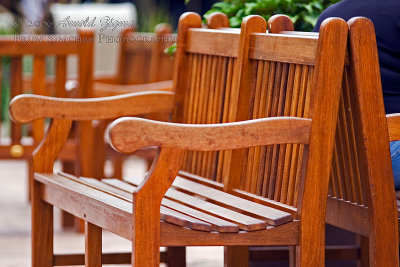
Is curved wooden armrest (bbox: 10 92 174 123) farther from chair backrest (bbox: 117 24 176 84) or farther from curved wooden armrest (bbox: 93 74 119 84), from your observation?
curved wooden armrest (bbox: 93 74 119 84)

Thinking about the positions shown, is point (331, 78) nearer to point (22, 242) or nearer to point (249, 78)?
point (249, 78)

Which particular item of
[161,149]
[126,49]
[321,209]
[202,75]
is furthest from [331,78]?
[126,49]

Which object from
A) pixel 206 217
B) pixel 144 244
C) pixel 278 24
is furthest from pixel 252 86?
pixel 144 244

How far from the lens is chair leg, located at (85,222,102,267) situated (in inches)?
97.3

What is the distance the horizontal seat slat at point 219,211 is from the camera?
2.15 meters

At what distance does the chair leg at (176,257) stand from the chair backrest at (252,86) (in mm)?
355

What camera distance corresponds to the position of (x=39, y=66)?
445 centimetres

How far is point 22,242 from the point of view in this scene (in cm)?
434

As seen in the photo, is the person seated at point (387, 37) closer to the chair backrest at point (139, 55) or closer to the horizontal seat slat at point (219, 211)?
the horizontal seat slat at point (219, 211)

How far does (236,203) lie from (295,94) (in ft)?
1.14

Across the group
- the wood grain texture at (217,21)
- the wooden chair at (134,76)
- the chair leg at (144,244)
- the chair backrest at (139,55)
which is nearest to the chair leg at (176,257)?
the wood grain texture at (217,21)

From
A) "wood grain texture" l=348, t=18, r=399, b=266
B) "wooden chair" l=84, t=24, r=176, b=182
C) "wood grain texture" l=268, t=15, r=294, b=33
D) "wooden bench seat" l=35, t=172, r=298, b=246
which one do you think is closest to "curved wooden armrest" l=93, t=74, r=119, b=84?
"wooden chair" l=84, t=24, r=176, b=182

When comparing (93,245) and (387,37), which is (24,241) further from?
(387,37)

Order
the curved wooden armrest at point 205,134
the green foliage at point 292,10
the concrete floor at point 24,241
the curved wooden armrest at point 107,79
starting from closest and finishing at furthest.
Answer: the curved wooden armrest at point 205,134, the green foliage at point 292,10, the concrete floor at point 24,241, the curved wooden armrest at point 107,79
